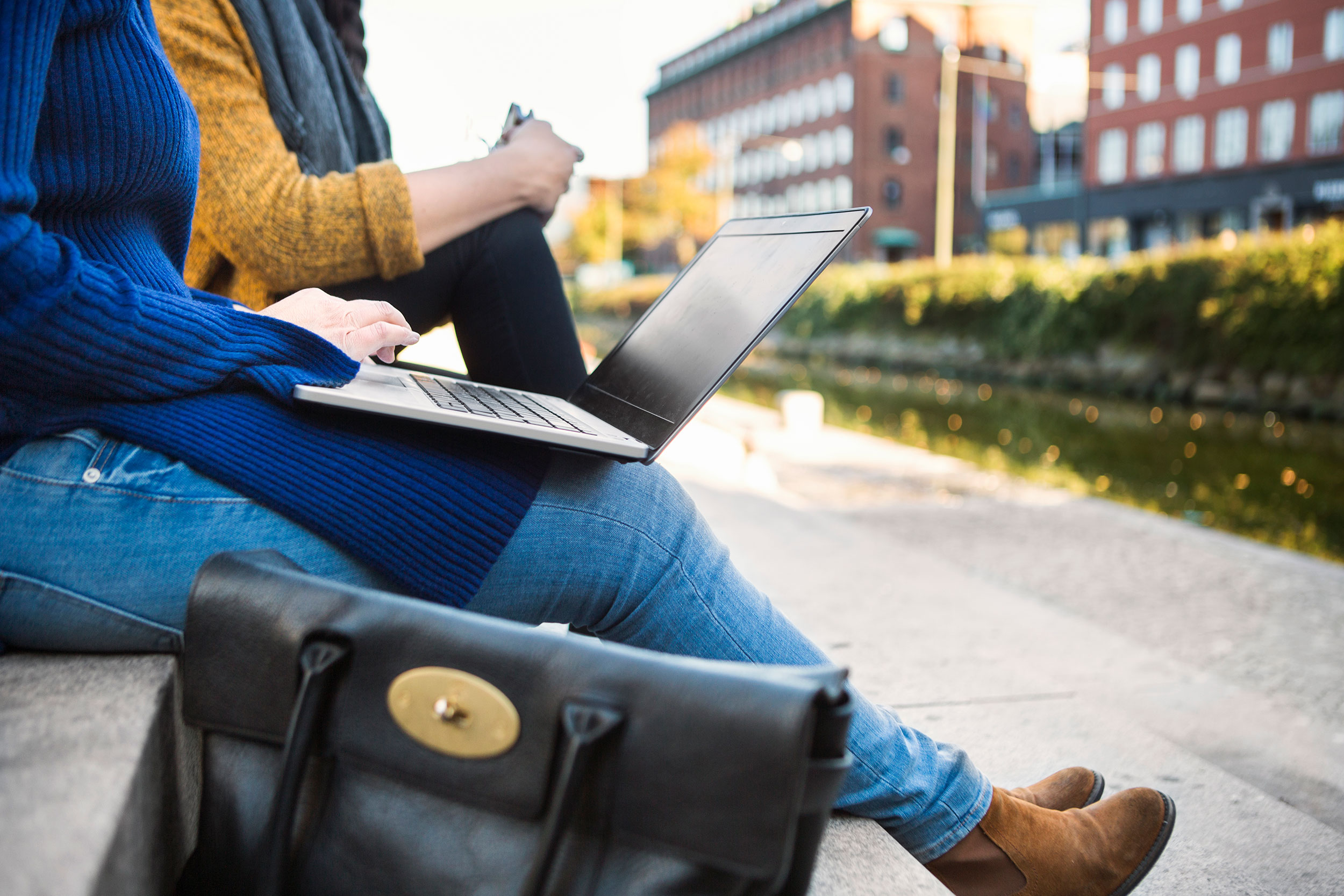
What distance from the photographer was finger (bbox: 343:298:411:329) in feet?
4.30

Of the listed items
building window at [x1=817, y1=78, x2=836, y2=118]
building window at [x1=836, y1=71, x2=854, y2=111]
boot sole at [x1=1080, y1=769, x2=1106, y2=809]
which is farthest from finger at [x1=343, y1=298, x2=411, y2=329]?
building window at [x1=817, y1=78, x2=836, y2=118]

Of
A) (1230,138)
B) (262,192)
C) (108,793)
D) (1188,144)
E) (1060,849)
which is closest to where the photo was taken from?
(108,793)

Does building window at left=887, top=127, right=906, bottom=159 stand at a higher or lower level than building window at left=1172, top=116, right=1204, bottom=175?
higher

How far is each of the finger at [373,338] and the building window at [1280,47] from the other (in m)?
37.0

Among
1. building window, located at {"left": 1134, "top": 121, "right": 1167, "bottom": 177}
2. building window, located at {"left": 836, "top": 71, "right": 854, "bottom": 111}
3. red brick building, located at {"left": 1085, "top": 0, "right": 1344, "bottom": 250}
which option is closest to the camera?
red brick building, located at {"left": 1085, "top": 0, "right": 1344, "bottom": 250}

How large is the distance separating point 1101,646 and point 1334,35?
34180 mm

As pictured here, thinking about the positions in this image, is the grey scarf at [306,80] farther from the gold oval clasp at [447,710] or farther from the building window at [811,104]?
the building window at [811,104]

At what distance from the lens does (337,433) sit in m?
1.12

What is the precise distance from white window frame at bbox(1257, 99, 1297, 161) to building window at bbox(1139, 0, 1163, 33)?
4.89 m

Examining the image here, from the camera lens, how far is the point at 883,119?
2055 inches

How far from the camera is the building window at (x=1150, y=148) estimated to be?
36.1m

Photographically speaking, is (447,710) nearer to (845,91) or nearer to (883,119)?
(883,119)

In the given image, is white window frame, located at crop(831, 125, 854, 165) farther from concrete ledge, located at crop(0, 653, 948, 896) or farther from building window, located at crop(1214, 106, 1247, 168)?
concrete ledge, located at crop(0, 653, 948, 896)

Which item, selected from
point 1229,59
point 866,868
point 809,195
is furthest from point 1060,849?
point 809,195
